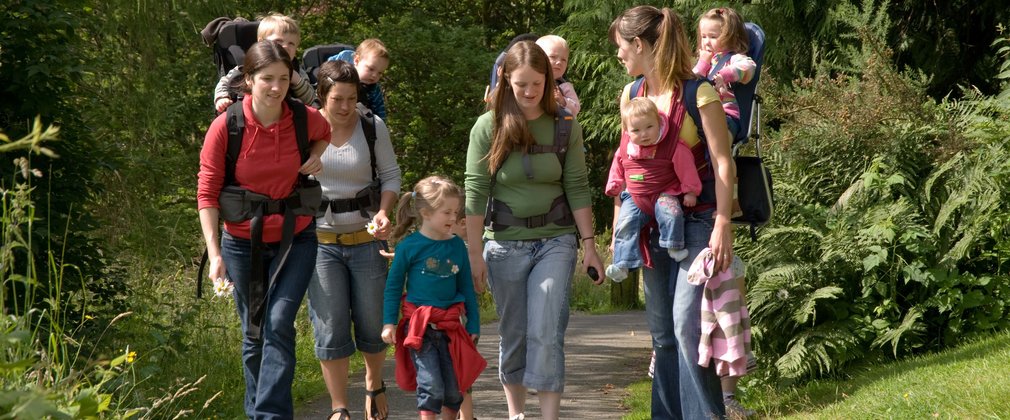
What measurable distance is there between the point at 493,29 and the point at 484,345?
13764 millimetres

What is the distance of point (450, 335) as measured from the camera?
5.92 m

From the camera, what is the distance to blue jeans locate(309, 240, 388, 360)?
6344mm

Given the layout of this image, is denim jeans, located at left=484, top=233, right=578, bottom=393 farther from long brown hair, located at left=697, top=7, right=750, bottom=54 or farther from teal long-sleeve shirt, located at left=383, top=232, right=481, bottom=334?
long brown hair, located at left=697, top=7, right=750, bottom=54

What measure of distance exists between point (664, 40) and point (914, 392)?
2.08 metres

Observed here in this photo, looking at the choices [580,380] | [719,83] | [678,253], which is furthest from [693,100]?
[580,380]

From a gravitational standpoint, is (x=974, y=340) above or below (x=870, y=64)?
below

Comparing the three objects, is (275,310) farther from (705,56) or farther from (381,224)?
(705,56)

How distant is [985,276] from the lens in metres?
7.68

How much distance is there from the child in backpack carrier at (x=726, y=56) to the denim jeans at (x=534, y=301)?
1.04m

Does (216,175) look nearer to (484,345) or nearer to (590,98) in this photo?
(484,345)

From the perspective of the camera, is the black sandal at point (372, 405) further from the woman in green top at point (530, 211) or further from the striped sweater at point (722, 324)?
the striped sweater at point (722, 324)

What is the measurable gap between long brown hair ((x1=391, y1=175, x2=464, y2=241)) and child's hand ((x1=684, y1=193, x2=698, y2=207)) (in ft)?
3.91

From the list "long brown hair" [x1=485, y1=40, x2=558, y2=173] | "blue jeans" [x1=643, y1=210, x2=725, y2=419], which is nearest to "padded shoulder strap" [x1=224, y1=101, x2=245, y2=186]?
"long brown hair" [x1=485, y1=40, x2=558, y2=173]

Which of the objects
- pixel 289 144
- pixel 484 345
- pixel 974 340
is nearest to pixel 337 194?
pixel 289 144
